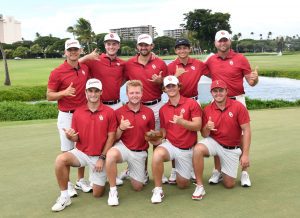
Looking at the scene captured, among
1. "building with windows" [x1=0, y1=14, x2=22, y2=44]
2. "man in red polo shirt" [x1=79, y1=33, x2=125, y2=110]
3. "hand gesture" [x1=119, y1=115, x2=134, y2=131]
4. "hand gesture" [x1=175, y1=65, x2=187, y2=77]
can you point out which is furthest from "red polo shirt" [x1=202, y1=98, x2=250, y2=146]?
"building with windows" [x1=0, y1=14, x2=22, y2=44]

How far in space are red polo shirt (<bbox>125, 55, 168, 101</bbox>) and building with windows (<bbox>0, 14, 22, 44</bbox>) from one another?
526 ft

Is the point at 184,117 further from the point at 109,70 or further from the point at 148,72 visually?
the point at 109,70

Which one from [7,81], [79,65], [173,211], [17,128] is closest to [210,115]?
[173,211]

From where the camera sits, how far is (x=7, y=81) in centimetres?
3020

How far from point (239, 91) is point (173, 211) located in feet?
7.49

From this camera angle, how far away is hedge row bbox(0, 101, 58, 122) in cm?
1504

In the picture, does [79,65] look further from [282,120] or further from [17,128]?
[282,120]

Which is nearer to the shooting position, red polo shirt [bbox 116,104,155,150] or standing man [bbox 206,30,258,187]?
red polo shirt [bbox 116,104,155,150]

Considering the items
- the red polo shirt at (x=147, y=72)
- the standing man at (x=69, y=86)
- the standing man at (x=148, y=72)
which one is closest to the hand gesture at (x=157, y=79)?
the standing man at (x=148, y=72)

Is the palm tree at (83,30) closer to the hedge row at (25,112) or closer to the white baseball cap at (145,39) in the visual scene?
the hedge row at (25,112)

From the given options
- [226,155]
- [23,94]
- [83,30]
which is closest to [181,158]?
[226,155]

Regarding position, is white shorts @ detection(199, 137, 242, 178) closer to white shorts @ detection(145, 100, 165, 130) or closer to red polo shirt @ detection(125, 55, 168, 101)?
white shorts @ detection(145, 100, 165, 130)

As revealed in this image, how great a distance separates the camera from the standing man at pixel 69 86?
18.4 feet

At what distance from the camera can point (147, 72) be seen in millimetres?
6066
